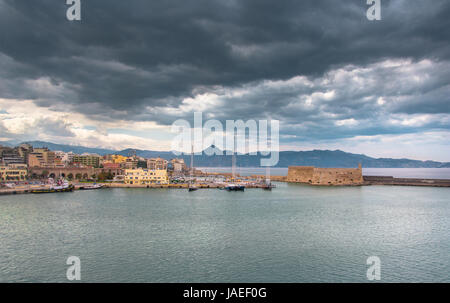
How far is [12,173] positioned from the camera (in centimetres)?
6425

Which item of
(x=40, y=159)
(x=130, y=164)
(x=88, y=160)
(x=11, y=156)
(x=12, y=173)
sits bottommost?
(x=12, y=173)

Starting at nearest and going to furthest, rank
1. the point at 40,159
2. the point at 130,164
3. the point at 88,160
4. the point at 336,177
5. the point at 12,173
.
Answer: the point at 12,173 < the point at 336,177 < the point at 40,159 < the point at 130,164 < the point at 88,160

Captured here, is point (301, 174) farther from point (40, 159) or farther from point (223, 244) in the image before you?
point (40, 159)

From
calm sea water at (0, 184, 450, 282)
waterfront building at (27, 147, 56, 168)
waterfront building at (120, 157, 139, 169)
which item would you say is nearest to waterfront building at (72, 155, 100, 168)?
waterfront building at (120, 157, 139, 169)

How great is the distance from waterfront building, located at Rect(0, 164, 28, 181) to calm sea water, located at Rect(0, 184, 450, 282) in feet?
124

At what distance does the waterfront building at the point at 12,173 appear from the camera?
62.1 metres

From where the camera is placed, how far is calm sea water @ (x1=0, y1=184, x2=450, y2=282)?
1434 centimetres

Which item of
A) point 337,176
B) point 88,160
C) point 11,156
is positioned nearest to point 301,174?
point 337,176

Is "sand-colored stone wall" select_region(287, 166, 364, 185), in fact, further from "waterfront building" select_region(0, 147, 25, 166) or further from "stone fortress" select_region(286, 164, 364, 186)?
"waterfront building" select_region(0, 147, 25, 166)

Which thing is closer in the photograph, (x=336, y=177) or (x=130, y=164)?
(x=336, y=177)

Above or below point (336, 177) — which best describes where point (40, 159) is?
above

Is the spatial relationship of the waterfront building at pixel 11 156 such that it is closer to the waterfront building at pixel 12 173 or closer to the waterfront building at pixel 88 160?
the waterfront building at pixel 12 173

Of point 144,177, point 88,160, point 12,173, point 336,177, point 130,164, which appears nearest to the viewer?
point 12,173

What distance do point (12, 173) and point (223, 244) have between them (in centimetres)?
6495
